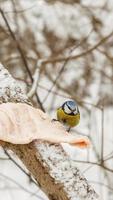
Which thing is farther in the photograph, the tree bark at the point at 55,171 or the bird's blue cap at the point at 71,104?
the bird's blue cap at the point at 71,104

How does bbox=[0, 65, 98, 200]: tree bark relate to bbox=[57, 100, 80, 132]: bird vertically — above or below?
below

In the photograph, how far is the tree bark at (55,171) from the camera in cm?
160

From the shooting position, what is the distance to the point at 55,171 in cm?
161

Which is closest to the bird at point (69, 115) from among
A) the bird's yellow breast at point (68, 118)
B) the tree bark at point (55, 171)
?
the bird's yellow breast at point (68, 118)

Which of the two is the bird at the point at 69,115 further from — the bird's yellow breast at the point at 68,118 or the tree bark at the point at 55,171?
the tree bark at the point at 55,171

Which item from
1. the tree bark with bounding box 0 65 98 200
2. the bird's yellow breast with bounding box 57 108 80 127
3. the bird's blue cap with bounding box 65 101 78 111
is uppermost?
the bird's blue cap with bounding box 65 101 78 111

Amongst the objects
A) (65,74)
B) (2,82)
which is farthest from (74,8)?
(2,82)

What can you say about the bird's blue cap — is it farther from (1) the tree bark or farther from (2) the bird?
(1) the tree bark

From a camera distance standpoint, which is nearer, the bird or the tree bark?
the tree bark

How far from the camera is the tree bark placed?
5.25ft

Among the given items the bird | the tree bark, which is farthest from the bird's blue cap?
the tree bark

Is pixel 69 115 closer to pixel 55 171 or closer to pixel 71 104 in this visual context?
pixel 71 104

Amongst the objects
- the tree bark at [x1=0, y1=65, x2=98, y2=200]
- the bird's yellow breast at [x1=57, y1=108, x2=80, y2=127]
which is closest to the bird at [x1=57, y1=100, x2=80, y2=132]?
the bird's yellow breast at [x1=57, y1=108, x2=80, y2=127]

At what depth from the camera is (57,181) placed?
63.2 inches
